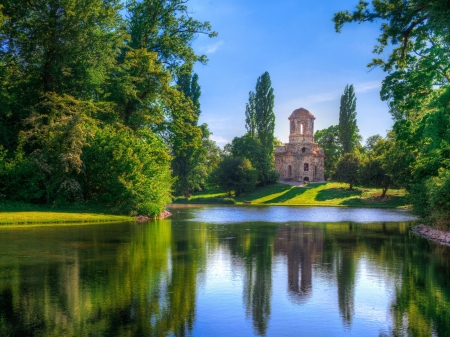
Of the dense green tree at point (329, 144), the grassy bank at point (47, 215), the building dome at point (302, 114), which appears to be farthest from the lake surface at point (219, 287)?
the dense green tree at point (329, 144)

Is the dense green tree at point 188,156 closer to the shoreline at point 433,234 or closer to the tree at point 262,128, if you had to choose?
the tree at point 262,128

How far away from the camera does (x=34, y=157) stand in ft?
108

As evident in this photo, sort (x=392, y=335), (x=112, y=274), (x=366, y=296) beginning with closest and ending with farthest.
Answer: (x=392, y=335), (x=366, y=296), (x=112, y=274)

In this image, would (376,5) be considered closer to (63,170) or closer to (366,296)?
(366,296)

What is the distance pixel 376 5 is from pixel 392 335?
46.7 feet

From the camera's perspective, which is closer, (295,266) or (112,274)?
(112,274)

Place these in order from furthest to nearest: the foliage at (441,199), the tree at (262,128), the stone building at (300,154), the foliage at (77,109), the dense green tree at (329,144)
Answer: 1. the dense green tree at (329,144)
2. the stone building at (300,154)
3. the tree at (262,128)
4. the foliage at (77,109)
5. the foliage at (441,199)

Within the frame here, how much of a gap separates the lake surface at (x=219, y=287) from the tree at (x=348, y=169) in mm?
56831

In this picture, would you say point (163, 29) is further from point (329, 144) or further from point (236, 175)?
point (329, 144)

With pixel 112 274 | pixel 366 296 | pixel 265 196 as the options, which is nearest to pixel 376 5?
pixel 366 296

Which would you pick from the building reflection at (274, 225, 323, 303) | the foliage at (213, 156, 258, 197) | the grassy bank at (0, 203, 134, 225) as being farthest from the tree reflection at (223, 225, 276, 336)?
the foliage at (213, 156, 258, 197)

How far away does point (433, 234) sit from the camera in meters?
23.8

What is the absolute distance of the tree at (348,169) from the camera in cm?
7525

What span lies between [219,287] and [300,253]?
6542 mm
